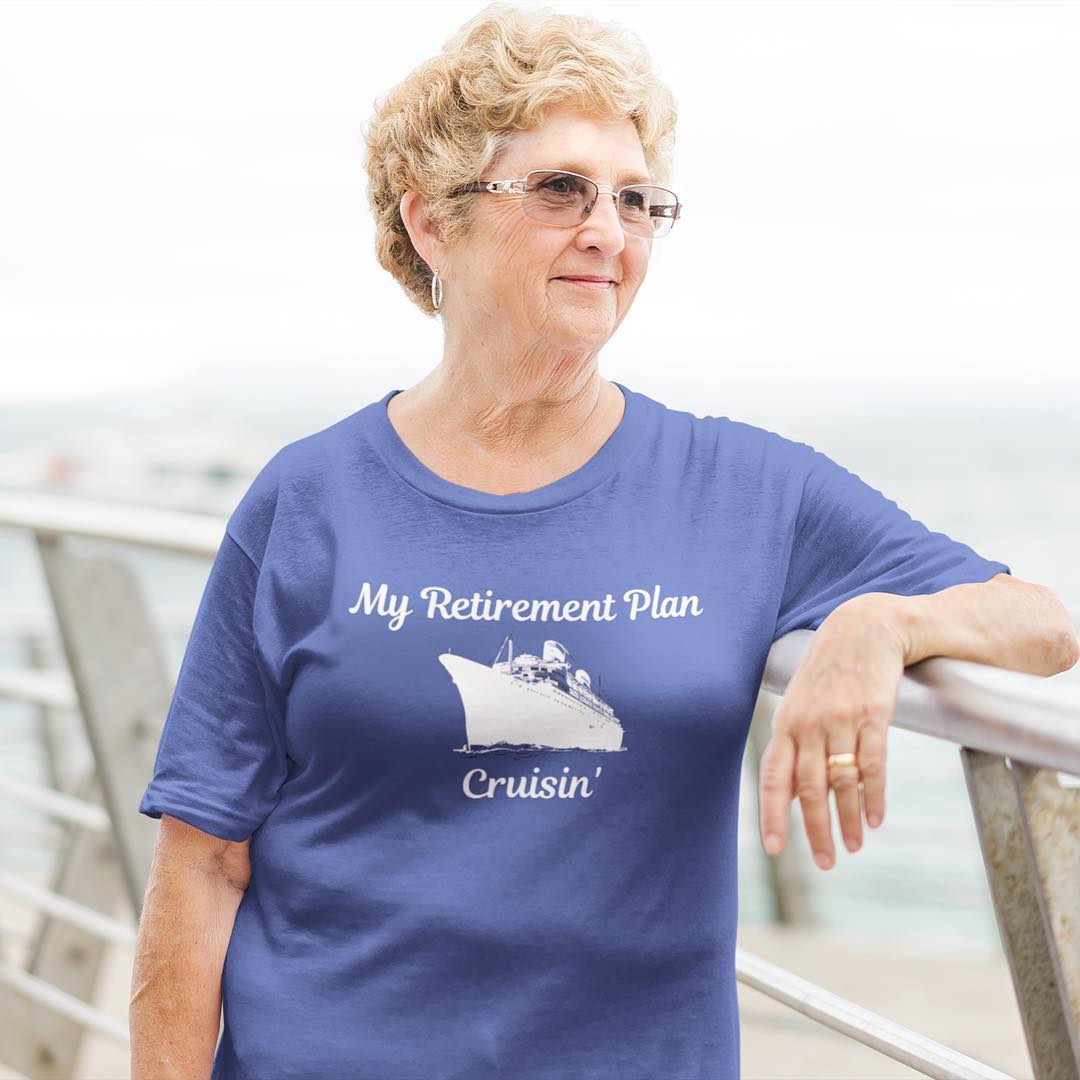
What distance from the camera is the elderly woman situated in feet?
4.65

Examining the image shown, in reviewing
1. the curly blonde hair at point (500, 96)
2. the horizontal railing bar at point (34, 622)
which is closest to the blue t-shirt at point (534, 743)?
the curly blonde hair at point (500, 96)

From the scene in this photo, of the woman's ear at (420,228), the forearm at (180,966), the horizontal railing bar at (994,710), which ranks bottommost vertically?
the forearm at (180,966)

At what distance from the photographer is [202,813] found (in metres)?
1.54

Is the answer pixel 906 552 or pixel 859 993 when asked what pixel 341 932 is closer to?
pixel 906 552

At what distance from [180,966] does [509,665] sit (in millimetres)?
508

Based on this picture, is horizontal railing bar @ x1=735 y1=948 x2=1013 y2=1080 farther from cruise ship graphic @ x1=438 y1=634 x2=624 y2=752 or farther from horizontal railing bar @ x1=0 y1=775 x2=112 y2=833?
horizontal railing bar @ x1=0 y1=775 x2=112 y2=833

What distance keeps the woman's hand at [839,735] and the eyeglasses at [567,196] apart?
0.54m

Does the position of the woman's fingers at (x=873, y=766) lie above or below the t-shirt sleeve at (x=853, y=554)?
below

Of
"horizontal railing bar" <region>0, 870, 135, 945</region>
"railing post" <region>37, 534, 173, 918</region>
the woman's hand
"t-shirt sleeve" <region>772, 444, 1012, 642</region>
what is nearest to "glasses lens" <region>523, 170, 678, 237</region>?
"t-shirt sleeve" <region>772, 444, 1012, 642</region>

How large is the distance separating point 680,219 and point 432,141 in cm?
28

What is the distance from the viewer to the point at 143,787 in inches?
95.9

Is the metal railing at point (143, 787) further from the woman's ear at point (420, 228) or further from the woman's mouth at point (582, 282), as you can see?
the woman's ear at point (420, 228)

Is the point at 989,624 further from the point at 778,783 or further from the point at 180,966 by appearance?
the point at 180,966

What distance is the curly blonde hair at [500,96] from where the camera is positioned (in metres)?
1.52
